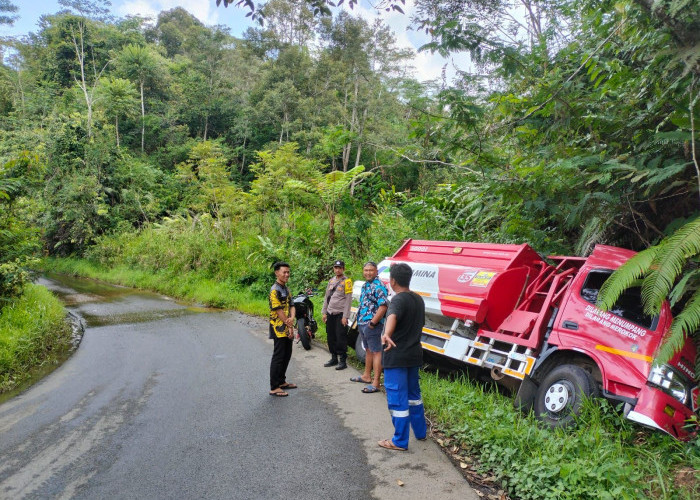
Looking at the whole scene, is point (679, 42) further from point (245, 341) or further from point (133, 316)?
point (133, 316)

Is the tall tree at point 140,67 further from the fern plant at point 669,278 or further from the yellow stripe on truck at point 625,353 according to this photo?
the fern plant at point 669,278

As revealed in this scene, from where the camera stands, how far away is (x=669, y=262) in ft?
12.0

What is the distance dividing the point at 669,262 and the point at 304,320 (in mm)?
6739

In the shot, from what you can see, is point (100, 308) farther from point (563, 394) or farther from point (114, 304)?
point (563, 394)

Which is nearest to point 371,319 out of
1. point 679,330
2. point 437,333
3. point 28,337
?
point 437,333

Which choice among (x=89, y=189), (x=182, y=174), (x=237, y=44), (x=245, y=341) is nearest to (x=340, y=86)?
(x=182, y=174)

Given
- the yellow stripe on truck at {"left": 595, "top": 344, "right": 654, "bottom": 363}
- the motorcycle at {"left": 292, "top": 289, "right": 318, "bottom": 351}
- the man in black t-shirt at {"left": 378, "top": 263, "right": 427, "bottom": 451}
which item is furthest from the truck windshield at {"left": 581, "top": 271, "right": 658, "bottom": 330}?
the motorcycle at {"left": 292, "top": 289, "right": 318, "bottom": 351}

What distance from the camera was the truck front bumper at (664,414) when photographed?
400 cm

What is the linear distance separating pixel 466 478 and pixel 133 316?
466 inches

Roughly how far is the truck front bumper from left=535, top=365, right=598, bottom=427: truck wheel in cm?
44

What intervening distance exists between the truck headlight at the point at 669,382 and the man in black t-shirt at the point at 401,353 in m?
2.12

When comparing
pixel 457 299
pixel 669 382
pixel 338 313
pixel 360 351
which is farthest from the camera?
pixel 360 351

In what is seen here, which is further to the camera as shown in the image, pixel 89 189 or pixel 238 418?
pixel 89 189

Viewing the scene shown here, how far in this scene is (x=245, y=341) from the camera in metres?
9.75
